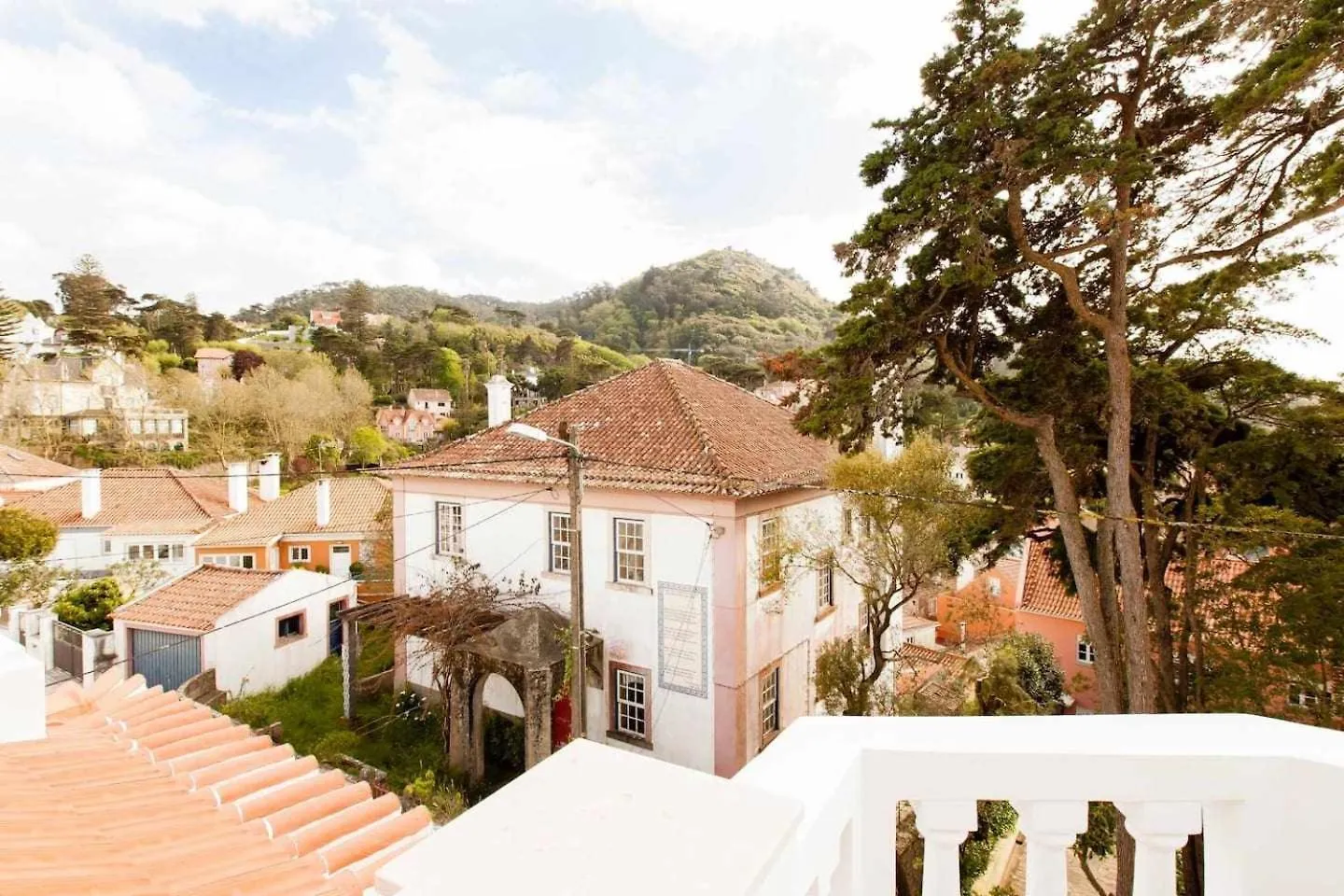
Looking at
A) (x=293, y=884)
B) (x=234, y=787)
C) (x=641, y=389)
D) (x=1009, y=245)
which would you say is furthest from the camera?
(x=641, y=389)

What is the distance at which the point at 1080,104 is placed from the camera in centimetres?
807

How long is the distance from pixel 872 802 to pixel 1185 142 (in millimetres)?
10609

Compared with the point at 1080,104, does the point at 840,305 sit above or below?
below

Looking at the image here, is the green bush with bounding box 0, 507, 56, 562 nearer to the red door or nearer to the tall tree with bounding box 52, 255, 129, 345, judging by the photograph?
the red door

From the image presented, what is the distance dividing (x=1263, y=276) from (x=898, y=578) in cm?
668

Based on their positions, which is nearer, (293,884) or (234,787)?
(293,884)

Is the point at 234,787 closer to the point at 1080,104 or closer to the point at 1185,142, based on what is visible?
the point at 1080,104

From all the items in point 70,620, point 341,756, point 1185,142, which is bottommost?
point 341,756

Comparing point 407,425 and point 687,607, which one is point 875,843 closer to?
point 687,607

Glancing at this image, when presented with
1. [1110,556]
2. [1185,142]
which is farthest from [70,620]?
[1185,142]

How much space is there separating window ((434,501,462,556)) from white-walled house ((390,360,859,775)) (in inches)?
1.5

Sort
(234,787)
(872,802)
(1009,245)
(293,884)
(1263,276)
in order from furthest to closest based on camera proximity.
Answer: (1009,245) < (1263,276) < (234,787) < (293,884) < (872,802)

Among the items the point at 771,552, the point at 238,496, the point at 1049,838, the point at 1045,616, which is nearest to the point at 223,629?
the point at 771,552

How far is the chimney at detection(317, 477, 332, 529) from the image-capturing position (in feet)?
86.4
